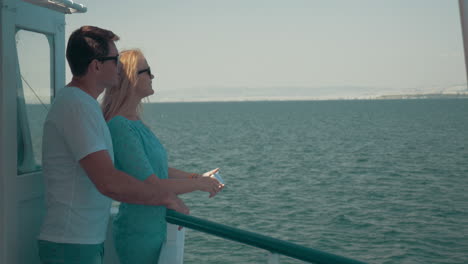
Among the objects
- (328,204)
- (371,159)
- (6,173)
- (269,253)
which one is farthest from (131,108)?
(371,159)

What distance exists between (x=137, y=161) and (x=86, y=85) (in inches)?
11.8

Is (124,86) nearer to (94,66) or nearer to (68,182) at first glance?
(94,66)

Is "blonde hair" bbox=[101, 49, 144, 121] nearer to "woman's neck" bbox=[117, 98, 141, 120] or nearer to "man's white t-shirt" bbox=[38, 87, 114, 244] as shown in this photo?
"woman's neck" bbox=[117, 98, 141, 120]

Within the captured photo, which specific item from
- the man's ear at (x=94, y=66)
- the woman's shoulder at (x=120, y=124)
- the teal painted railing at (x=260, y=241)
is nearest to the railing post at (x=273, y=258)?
the teal painted railing at (x=260, y=241)

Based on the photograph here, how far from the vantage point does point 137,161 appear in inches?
65.9

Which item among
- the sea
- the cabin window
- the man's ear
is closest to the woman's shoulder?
the sea

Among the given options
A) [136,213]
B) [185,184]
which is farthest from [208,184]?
[136,213]

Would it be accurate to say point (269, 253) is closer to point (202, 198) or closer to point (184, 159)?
point (202, 198)

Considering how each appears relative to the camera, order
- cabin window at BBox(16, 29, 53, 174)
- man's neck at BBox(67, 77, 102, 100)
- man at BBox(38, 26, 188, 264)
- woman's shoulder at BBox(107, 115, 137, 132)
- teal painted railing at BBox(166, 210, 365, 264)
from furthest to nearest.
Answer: cabin window at BBox(16, 29, 53, 174), woman's shoulder at BBox(107, 115, 137, 132), man's neck at BBox(67, 77, 102, 100), man at BBox(38, 26, 188, 264), teal painted railing at BBox(166, 210, 365, 264)

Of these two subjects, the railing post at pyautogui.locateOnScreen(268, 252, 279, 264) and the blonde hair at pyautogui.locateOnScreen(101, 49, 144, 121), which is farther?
the blonde hair at pyautogui.locateOnScreen(101, 49, 144, 121)

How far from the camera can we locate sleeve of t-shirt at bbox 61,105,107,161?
4.82ft

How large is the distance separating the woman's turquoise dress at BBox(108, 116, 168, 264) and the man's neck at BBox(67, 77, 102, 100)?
0.53 ft

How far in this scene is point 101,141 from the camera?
1.49 m

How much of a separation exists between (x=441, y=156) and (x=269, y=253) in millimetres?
36378
